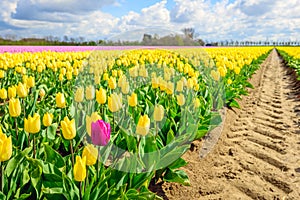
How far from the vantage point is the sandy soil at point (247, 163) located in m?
3.11

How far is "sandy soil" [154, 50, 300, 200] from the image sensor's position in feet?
10.2

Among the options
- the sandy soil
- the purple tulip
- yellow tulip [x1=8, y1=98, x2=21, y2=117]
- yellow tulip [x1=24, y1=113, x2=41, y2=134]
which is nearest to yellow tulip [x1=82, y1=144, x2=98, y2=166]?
the purple tulip

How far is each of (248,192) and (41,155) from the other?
6.50 ft

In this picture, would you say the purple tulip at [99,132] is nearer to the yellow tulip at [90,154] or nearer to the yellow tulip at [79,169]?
the yellow tulip at [90,154]

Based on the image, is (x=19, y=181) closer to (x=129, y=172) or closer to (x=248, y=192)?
(x=129, y=172)

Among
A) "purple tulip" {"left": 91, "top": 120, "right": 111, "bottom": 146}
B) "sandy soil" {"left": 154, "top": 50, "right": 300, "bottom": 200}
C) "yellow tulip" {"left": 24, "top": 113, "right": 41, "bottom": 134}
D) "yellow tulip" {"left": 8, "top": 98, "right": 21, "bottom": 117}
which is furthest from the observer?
"sandy soil" {"left": 154, "top": 50, "right": 300, "bottom": 200}

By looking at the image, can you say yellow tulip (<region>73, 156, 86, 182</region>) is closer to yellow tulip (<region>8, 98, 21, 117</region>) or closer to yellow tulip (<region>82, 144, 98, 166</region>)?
yellow tulip (<region>82, 144, 98, 166</region>)

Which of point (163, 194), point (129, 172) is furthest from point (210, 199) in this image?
point (129, 172)

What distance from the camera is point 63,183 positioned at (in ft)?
6.18

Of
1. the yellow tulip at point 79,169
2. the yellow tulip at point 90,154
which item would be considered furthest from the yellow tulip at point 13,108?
the yellow tulip at point 79,169

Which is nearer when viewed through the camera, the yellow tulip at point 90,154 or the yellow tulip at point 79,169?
the yellow tulip at point 79,169

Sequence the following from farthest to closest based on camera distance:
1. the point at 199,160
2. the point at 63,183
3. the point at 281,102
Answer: the point at 281,102
the point at 199,160
the point at 63,183

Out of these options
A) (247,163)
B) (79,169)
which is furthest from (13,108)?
(247,163)

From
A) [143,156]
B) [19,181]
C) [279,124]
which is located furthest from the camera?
[279,124]
